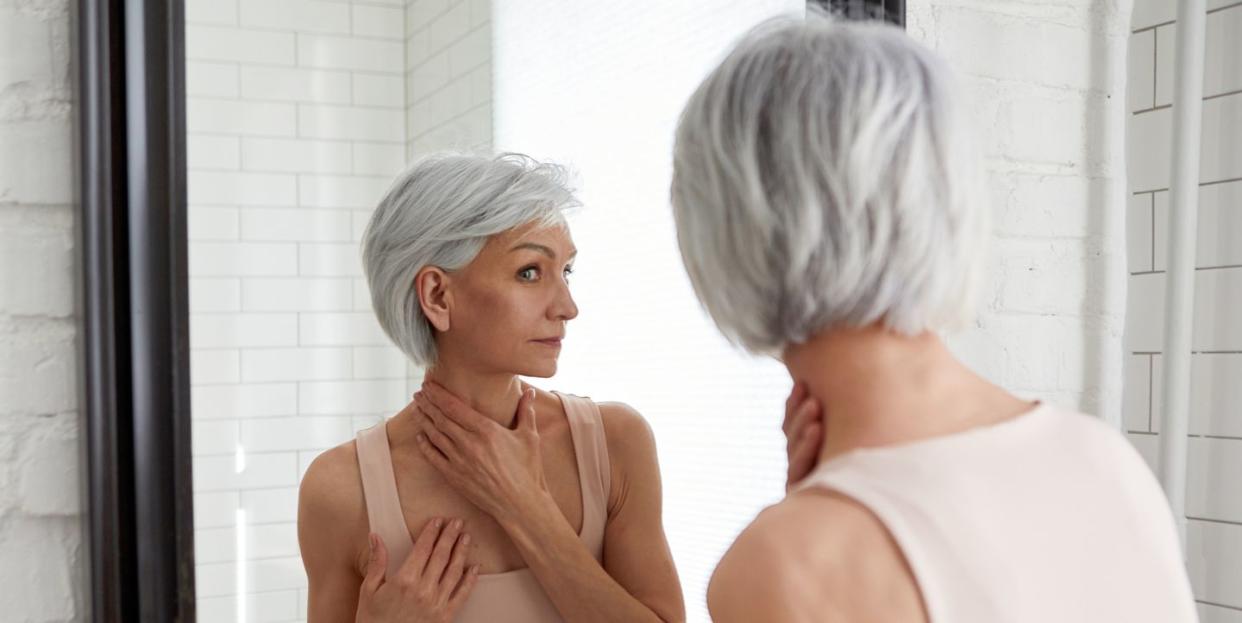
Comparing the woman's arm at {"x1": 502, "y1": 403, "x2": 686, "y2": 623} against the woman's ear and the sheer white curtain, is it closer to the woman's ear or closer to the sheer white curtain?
the sheer white curtain

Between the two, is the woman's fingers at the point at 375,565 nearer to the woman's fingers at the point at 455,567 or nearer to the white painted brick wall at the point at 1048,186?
the woman's fingers at the point at 455,567

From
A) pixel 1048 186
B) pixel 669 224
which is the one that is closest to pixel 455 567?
pixel 669 224

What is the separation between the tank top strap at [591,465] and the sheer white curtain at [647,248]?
0.17 ft

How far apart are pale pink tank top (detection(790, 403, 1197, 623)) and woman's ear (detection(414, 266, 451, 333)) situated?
727 mm

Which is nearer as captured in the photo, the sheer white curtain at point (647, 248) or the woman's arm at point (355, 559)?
the woman's arm at point (355, 559)

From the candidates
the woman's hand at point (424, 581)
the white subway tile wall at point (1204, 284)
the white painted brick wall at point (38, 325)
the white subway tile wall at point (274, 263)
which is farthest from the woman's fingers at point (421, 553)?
the white subway tile wall at point (1204, 284)

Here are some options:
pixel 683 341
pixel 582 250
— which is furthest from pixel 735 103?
pixel 683 341

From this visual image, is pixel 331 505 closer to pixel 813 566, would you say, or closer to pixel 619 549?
pixel 619 549

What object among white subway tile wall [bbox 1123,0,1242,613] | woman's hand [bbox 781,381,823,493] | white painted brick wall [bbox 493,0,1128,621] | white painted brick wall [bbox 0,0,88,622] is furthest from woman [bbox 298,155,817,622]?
white subway tile wall [bbox 1123,0,1242,613]

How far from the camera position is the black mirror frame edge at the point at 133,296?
4.43ft

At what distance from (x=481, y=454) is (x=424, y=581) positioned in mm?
153

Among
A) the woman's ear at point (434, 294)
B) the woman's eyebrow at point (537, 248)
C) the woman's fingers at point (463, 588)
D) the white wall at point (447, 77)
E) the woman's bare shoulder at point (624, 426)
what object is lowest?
the woman's fingers at point (463, 588)

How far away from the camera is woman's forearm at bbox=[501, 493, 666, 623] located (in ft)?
4.41

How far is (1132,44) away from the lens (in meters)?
1.99
